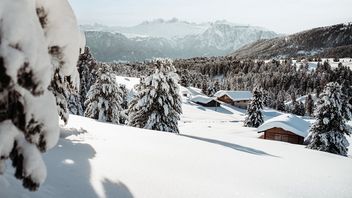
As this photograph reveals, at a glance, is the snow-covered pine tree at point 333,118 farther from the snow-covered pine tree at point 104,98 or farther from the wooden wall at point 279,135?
the snow-covered pine tree at point 104,98

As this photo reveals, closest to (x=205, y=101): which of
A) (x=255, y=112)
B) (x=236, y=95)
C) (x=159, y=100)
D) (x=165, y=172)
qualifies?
(x=236, y=95)

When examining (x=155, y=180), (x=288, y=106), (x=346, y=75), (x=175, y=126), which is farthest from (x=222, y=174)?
(x=346, y=75)

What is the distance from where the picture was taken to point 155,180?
27.1ft

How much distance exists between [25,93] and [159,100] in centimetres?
2463

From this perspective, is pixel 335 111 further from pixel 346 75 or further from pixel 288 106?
pixel 346 75

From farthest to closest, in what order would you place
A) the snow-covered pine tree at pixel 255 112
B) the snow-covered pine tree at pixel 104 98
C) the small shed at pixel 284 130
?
the snow-covered pine tree at pixel 255 112
the small shed at pixel 284 130
the snow-covered pine tree at pixel 104 98

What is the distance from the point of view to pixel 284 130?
1779 inches

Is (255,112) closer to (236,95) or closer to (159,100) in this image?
(159,100)

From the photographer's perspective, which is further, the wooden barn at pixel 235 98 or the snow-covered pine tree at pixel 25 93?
the wooden barn at pixel 235 98

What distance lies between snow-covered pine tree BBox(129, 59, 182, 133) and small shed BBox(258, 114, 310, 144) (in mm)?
19112

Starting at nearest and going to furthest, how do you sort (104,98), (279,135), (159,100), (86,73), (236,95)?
(159,100), (104,98), (279,135), (86,73), (236,95)

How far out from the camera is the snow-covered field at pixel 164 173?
7.19 metres

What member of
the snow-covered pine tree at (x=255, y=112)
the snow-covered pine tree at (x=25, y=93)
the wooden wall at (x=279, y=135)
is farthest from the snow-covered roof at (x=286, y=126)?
the snow-covered pine tree at (x=25, y=93)

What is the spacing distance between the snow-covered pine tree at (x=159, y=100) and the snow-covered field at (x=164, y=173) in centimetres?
1306
